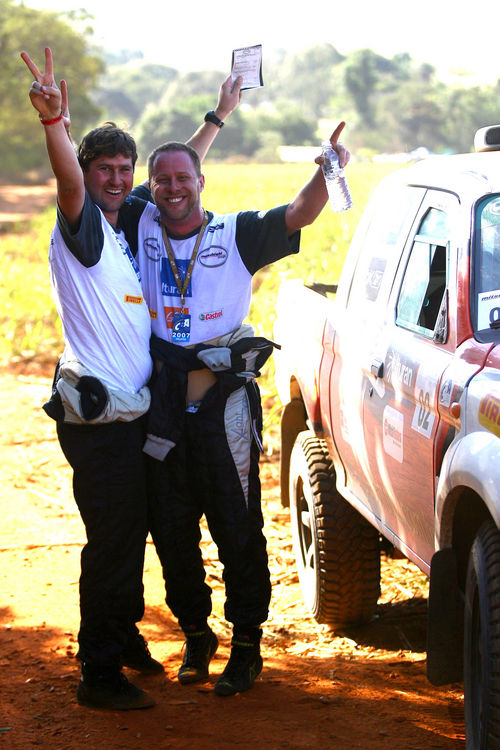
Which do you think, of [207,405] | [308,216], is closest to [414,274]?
[308,216]

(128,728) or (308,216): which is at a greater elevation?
(308,216)

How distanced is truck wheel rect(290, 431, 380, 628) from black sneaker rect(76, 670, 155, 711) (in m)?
1.08

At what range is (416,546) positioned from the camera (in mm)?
3922

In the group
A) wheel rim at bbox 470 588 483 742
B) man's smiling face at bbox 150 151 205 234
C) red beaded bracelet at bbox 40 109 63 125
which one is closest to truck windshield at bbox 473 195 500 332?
wheel rim at bbox 470 588 483 742

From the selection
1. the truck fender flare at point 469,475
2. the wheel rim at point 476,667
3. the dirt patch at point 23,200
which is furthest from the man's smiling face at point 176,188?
the dirt patch at point 23,200

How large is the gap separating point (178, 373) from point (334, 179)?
3.11 feet

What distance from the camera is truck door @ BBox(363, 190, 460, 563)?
3668mm

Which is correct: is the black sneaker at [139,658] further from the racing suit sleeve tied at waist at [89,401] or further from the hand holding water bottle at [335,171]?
the hand holding water bottle at [335,171]

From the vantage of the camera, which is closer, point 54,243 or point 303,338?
point 54,243

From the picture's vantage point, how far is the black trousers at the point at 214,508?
422 centimetres

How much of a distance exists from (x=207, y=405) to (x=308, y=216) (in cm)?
83

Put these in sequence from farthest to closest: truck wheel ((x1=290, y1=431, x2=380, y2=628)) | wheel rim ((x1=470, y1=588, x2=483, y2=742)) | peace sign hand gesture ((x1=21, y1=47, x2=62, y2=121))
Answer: truck wheel ((x1=290, y1=431, x2=380, y2=628)), peace sign hand gesture ((x1=21, y1=47, x2=62, y2=121)), wheel rim ((x1=470, y1=588, x2=483, y2=742))

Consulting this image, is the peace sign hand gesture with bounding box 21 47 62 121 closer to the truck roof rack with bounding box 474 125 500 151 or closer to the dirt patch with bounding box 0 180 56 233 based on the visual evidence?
the truck roof rack with bounding box 474 125 500 151

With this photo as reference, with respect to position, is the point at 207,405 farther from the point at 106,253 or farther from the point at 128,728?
the point at 128,728
